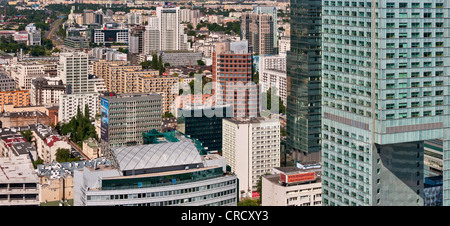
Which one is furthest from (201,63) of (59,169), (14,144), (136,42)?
(59,169)

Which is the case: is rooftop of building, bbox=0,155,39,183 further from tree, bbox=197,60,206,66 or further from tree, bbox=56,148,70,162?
tree, bbox=197,60,206,66

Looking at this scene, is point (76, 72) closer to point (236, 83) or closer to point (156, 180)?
point (236, 83)

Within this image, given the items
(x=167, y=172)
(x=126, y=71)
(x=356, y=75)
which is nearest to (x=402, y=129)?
(x=356, y=75)

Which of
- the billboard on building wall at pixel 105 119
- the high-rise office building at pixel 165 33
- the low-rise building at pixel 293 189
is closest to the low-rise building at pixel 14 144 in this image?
the billboard on building wall at pixel 105 119

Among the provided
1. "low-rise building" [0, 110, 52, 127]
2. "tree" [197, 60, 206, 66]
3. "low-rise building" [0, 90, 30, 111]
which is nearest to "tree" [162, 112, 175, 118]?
"low-rise building" [0, 110, 52, 127]

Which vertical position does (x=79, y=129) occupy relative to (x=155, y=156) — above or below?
below
